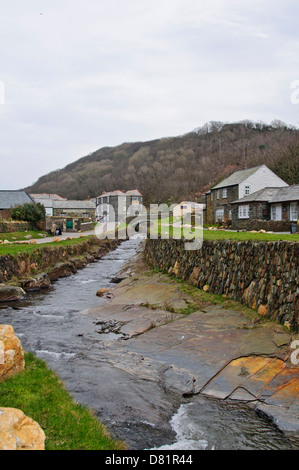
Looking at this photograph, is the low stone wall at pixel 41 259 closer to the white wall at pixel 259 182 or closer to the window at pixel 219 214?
the window at pixel 219 214

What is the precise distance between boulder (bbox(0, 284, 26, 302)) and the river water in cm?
359

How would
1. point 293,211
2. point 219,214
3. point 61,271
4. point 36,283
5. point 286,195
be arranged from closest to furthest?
1. point 36,283
2. point 61,271
3. point 293,211
4. point 286,195
5. point 219,214

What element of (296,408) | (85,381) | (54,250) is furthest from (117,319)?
(54,250)

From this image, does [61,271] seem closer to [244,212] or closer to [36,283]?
[36,283]

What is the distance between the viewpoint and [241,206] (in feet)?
128

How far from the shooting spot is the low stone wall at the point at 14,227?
35.6 meters

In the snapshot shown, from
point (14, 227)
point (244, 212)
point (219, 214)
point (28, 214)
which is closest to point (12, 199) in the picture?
point (28, 214)

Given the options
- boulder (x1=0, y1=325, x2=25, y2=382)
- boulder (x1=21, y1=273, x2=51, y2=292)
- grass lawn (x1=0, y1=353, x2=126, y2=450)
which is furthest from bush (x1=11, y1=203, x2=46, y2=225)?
grass lawn (x1=0, y1=353, x2=126, y2=450)

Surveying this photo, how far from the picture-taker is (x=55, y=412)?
254 inches

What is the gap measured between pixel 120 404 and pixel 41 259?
18547 millimetres

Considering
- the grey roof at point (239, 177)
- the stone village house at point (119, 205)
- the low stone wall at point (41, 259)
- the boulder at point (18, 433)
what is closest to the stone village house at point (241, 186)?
the grey roof at point (239, 177)

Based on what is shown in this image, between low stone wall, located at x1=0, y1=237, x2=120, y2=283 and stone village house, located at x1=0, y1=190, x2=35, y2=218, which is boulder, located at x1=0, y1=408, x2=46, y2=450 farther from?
stone village house, located at x1=0, y1=190, x2=35, y2=218

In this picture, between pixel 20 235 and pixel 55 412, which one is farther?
pixel 20 235
